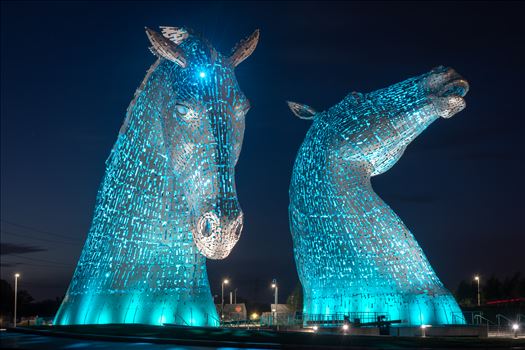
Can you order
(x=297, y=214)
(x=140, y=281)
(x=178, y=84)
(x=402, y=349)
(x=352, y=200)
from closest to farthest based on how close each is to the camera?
(x=402, y=349) < (x=178, y=84) < (x=140, y=281) < (x=352, y=200) < (x=297, y=214)

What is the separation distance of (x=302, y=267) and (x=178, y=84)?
381 inches

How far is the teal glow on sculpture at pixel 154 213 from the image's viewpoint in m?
9.71

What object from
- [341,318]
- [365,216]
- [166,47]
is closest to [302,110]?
[365,216]

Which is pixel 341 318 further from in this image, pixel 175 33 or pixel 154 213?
pixel 175 33

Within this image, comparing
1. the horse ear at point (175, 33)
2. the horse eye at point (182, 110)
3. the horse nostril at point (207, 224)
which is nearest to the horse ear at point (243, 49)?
the horse ear at point (175, 33)

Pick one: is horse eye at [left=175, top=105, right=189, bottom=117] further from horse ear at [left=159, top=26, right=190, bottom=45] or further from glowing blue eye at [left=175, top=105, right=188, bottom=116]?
horse ear at [left=159, top=26, right=190, bottom=45]

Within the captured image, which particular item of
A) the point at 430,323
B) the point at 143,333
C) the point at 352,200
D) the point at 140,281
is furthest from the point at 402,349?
the point at 352,200

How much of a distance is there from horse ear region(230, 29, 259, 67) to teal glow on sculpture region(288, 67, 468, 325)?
703 centimetres

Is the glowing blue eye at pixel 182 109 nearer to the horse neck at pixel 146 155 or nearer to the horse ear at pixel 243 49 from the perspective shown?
the horse ear at pixel 243 49

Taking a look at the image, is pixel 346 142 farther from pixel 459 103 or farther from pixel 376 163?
pixel 459 103

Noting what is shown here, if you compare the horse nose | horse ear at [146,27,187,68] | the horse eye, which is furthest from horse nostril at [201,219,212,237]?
horse ear at [146,27,187,68]

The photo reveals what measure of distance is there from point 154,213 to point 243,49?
3317 millimetres

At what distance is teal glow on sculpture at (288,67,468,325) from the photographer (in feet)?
53.3

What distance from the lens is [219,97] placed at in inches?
369
